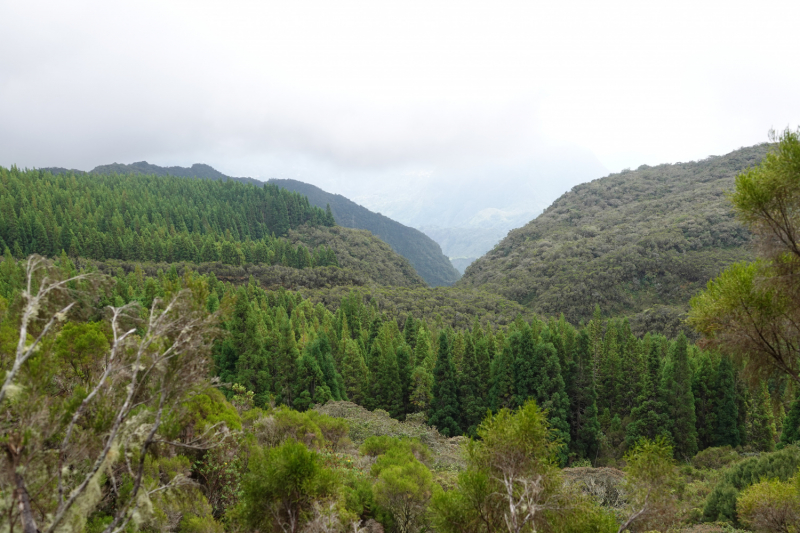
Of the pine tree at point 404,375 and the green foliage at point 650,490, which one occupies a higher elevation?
the green foliage at point 650,490

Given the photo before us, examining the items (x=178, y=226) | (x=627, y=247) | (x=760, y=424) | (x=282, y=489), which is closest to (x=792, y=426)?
(x=760, y=424)

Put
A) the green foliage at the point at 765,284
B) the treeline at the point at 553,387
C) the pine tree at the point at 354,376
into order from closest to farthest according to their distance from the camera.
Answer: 1. the green foliage at the point at 765,284
2. the treeline at the point at 553,387
3. the pine tree at the point at 354,376

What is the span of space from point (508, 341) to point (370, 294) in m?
50.9

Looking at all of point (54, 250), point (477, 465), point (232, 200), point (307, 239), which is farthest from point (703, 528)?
point (232, 200)

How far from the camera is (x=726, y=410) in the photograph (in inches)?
1312

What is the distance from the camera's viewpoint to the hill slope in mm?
81500

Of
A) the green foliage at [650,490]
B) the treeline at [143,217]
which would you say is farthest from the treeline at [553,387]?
the treeline at [143,217]

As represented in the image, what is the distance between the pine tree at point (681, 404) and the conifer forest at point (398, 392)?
16 cm

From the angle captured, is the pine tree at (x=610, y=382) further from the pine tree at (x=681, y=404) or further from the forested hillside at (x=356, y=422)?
the pine tree at (x=681, y=404)

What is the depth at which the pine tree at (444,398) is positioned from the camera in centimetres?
3466

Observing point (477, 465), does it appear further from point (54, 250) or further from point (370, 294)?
point (54, 250)

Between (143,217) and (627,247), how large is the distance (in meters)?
128

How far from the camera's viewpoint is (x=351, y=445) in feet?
71.1

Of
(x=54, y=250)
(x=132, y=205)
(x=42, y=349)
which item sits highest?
(x=132, y=205)
